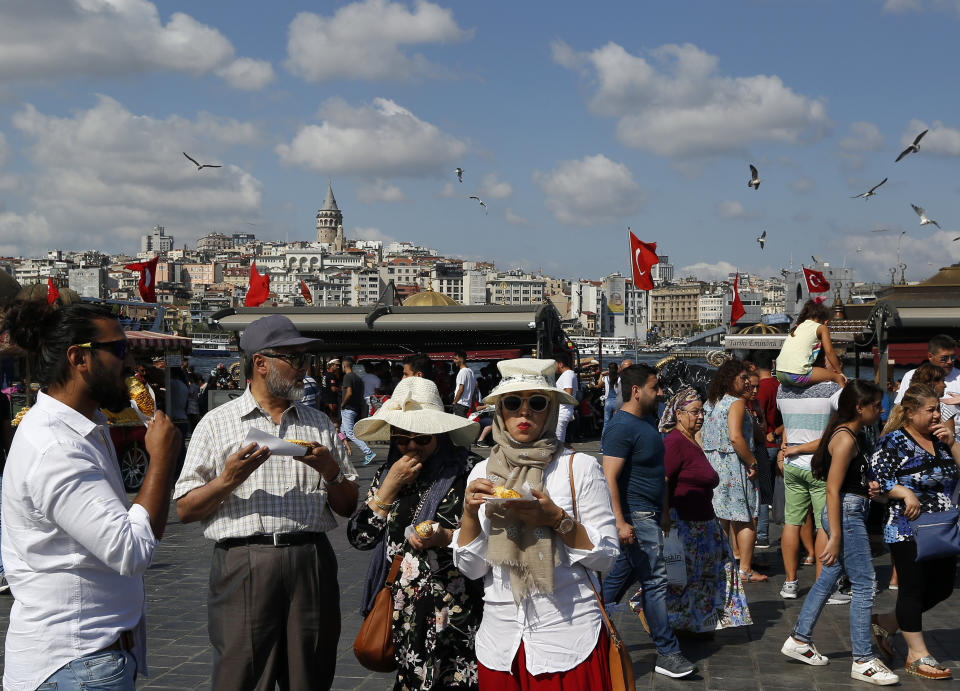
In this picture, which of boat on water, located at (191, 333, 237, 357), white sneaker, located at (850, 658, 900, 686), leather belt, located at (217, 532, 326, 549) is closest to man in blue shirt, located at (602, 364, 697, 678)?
white sneaker, located at (850, 658, 900, 686)

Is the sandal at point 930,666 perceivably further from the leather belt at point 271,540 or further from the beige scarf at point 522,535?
the leather belt at point 271,540

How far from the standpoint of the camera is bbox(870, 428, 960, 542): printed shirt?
18.1 ft

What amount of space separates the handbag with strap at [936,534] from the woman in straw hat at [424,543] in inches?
116

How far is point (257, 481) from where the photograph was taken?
11.8ft

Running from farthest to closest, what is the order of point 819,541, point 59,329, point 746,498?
point 746,498
point 819,541
point 59,329

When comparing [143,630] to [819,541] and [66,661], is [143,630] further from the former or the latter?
[819,541]

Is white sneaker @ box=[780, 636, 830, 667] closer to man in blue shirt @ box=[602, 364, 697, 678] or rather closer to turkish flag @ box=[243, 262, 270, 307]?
man in blue shirt @ box=[602, 364, 697, 678]

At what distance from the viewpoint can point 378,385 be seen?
1792cm

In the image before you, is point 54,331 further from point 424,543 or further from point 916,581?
point 916,581

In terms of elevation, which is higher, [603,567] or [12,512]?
[12,512]

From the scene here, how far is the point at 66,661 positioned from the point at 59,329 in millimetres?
927

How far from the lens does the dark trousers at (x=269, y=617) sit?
3537 millimetres

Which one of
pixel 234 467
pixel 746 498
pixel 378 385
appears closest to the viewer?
pixel 234 467

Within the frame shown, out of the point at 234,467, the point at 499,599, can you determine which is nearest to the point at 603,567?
the point at 499,599
